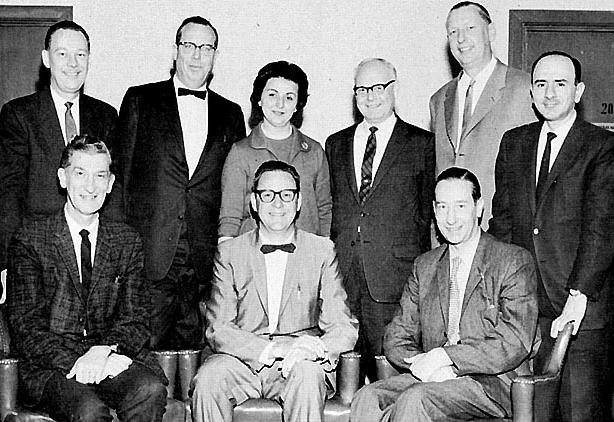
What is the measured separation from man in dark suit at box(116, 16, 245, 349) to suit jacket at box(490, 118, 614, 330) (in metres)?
1.47

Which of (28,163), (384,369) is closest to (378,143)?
(384,369)

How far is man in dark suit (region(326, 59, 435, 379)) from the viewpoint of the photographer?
14.5 ft

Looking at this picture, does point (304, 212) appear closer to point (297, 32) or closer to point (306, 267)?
point (306, 267)

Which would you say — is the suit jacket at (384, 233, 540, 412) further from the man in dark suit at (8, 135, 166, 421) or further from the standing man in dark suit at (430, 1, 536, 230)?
the man in dark suit at (8, 135, 166, 421)

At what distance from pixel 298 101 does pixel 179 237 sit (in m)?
0.89

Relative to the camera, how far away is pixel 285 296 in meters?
4.14

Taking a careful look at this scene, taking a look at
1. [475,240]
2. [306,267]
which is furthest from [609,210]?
[306,267]

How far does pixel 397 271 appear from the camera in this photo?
4.41 m

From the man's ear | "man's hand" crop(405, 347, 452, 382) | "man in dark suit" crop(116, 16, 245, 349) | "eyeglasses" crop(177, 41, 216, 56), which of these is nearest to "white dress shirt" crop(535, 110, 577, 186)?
"man's hand" crop(405, 347, 452, 382)

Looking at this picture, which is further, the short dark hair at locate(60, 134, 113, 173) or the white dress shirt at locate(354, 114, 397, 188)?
the white dress shirt at locate(354, 114, 397, 188)

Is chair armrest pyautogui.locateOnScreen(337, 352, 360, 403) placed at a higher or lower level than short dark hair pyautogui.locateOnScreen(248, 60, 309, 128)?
lower

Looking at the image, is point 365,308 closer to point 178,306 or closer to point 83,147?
point 178,306

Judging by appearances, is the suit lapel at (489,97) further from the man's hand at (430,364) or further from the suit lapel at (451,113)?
the man's hand at (430,364)

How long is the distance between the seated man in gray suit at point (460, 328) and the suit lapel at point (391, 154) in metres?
0.48
